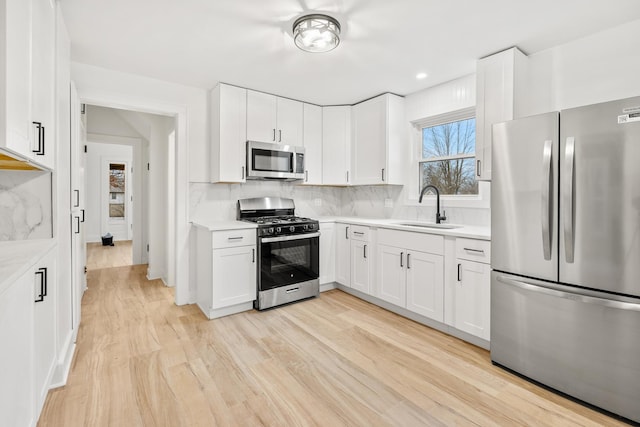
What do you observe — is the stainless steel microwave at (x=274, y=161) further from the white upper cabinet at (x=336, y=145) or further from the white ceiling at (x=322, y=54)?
the white ceiling at (x=322, y=54)

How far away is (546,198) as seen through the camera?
1893mm

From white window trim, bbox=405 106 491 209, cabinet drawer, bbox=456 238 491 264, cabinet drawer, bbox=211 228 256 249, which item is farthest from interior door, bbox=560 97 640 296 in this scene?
cabinet drawer, bbox=211 228 256 249

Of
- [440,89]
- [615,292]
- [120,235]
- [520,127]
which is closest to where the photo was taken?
[615,292]

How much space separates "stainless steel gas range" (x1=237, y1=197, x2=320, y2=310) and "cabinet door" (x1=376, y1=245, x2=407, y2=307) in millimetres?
753

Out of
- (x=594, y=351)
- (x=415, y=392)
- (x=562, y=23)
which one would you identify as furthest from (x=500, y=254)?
(x=562, y=23)

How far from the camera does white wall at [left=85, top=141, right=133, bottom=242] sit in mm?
7586

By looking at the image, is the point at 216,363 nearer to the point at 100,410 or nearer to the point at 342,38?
the point at 100,410

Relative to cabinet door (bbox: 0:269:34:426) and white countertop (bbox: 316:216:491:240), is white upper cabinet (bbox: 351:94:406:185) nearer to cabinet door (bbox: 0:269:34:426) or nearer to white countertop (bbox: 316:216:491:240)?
white countertop (bbox: 316:216:491:240)

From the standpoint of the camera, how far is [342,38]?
2.36 m

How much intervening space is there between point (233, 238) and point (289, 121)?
1644mm

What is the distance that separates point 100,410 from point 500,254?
2644 mm

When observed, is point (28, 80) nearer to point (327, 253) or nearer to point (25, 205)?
point (25, 205)

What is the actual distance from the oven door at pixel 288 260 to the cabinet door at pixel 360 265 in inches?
16.5

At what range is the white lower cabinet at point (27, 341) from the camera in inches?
41.6
